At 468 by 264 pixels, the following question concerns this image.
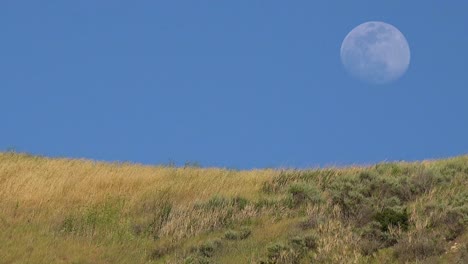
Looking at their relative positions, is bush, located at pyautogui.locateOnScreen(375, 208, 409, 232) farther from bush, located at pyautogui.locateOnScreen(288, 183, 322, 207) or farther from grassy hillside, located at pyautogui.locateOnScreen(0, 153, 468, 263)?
bush, located at pyautogui.locateOnScreen(288, 183, 322, 207)

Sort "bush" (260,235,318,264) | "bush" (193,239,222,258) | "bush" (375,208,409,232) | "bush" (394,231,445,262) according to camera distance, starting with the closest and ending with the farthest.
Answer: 1. "bush" (394,231,445,262)
2. "bush" (260,235,318,264)
3. "bush" (375,208,409,232)
4. "bush" (193,239,222,258)

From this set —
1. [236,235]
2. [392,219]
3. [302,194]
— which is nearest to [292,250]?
[392,219]

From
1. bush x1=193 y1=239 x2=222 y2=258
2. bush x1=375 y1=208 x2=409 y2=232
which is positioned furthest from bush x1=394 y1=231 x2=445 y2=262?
bush x1=193 y1=239 x2=222 y2=258

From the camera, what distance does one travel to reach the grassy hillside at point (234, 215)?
12.0 m

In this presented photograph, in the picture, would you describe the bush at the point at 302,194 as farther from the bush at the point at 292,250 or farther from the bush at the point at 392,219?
the bush at the point at 292,250

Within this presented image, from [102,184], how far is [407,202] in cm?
836

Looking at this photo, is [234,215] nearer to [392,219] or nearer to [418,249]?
[392,219]

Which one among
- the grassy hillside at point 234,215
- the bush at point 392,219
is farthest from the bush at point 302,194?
the bush at point 392,219

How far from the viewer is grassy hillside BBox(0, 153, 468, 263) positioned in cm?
1198

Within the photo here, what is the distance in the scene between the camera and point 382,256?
36.8 ft

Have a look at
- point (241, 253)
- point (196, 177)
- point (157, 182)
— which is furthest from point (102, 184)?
point (241, 253)

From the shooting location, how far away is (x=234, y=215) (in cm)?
1586

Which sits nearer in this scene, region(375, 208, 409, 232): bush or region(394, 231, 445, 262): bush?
region(394, 231, 445, 262): bush

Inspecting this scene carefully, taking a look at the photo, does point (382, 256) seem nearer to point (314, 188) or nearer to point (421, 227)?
point (421, 227)
